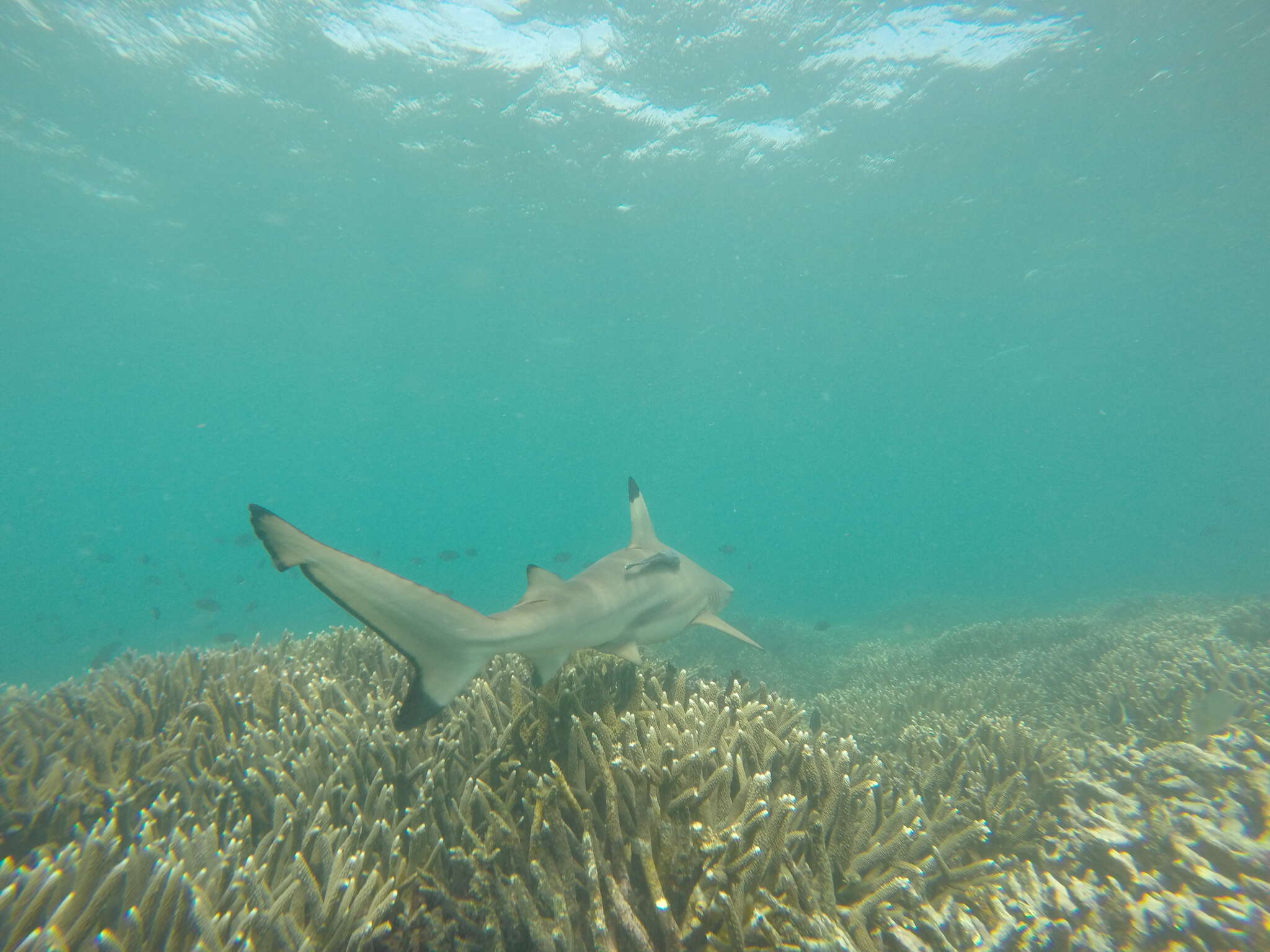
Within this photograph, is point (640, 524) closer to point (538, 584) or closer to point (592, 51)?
point (538, 584)

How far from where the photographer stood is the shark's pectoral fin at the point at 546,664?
12.9ft

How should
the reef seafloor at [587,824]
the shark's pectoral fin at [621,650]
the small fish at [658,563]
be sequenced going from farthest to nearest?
1. the small fish at [658,563]
2. the shark's pectoral fin at [621,650]
3. the reef seafloor at [587,824]

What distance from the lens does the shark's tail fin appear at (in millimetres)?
2838

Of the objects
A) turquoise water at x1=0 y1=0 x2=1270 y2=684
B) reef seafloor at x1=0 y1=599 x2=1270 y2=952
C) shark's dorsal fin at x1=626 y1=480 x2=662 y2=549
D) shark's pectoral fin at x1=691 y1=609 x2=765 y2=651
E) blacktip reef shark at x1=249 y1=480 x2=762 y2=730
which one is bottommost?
reef seafloor at x1=0 y1=599 x2=1270 y2=952

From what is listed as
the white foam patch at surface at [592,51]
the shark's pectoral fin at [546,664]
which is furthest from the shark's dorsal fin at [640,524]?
the white foam patch at surface at [592,51]

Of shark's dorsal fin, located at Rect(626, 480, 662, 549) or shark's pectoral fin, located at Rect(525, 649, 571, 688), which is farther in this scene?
shark's dorsal fin, located at Rect(626, 480, 662, 549)

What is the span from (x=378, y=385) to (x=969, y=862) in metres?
82.1

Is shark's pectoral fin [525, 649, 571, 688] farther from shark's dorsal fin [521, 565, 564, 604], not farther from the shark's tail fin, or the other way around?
the shark's tail fin

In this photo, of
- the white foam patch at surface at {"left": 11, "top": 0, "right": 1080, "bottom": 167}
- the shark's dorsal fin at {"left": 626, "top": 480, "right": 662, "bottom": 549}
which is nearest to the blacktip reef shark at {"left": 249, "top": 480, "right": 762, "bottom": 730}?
the shark's dorsal fin at {"left": 626, "top": 480, "right": 662, "bottom": 549}

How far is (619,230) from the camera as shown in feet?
118

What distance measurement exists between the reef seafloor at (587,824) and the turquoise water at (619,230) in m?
18.6

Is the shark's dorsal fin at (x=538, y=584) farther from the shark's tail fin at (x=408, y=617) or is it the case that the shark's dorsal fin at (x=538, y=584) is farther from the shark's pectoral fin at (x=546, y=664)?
the shark's tail fin at (x=408, y=617)

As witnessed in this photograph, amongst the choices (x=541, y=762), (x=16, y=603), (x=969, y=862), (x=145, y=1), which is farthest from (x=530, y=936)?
(x=16, y=603)

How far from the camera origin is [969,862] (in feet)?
12.7
